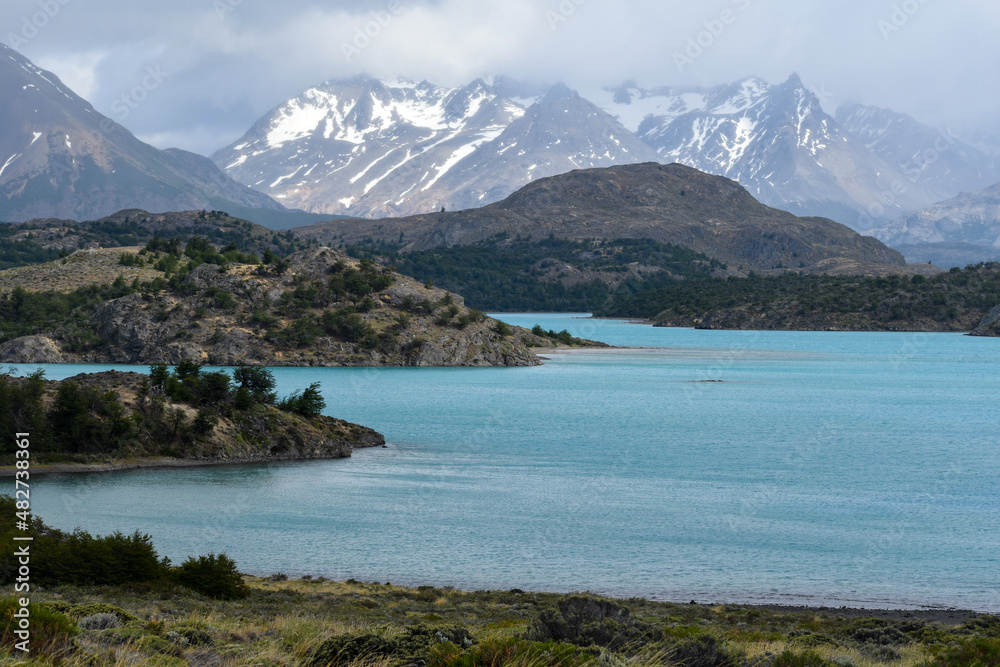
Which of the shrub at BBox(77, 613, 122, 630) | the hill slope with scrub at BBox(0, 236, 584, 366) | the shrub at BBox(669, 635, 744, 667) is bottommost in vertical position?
the shrub at BBox(669, 635, 744, 667)

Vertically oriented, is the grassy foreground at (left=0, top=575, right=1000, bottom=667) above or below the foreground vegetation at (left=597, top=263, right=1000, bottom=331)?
below

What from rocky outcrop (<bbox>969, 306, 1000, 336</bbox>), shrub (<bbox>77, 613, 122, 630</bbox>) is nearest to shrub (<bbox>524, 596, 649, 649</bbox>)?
shrub (<bbox>77, 613, 122, 630</bbox>)

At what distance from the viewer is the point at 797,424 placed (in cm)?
5594

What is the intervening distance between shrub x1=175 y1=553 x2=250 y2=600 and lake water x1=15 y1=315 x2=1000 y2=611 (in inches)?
146

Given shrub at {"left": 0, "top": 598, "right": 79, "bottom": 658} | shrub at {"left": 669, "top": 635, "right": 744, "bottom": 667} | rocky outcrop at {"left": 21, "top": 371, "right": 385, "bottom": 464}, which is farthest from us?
rocky outcrop at {"left": 21, "top": 371, "right": 385, "bottom": 464}

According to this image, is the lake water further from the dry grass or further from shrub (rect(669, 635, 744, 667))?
the dry grass

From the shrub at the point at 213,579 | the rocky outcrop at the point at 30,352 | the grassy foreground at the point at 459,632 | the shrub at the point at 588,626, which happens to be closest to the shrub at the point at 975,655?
the grassy foreground at the point at 459,632

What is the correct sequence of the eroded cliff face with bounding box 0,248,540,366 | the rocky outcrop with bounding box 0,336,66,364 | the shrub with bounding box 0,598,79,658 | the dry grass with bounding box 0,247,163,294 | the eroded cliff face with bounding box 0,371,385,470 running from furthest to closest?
the dry grass with bounding box 0,247,163,294
the eroded cliff face with bounding box 0,248,540,366
the rocky outcrop with bounding box 0,336,66,364
the eroded cliff face with bounding box 0,371,385,470
the shrub with bounding box 0,598,79,658

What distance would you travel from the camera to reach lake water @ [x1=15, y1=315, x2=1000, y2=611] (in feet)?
80.5

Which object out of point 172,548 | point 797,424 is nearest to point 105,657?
point 172,548

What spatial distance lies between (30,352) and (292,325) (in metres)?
23.4

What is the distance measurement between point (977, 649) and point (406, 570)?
1386 cm

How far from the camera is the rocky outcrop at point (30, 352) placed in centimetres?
8988

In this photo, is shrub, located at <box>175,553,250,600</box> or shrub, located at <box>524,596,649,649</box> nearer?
shrub, located at <box>524,596,649,649</box>
